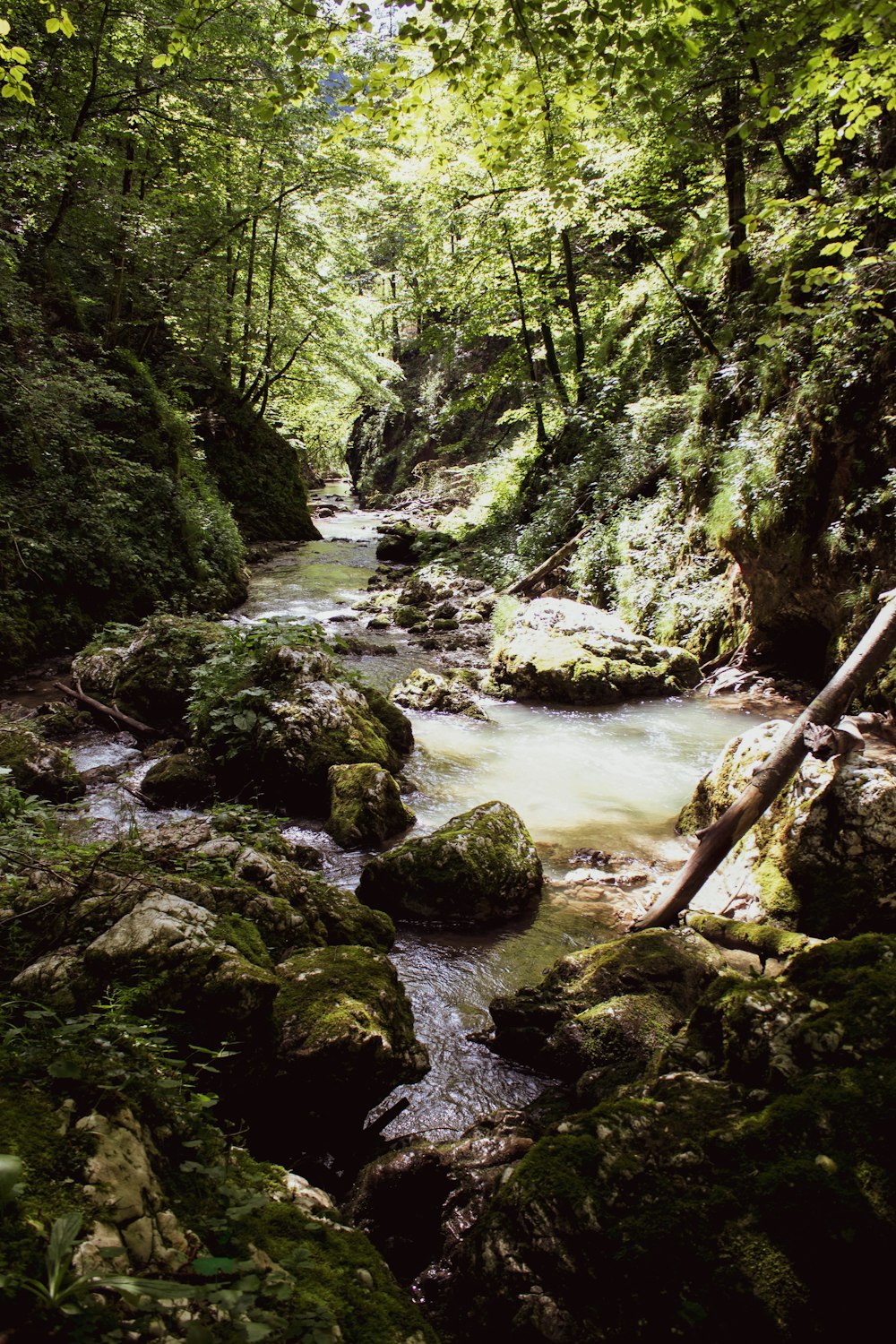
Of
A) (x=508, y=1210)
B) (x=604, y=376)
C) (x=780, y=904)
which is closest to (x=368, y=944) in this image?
(x=508, y=1210)

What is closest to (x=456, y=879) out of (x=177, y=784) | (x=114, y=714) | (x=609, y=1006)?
(x=609, y=1006)

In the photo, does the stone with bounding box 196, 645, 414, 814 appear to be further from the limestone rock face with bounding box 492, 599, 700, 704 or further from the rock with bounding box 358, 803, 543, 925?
the limestone rock face with bounding box 492, 599, 700, 704

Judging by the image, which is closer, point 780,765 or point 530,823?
point 780,765

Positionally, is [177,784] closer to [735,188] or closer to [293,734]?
[293,734]

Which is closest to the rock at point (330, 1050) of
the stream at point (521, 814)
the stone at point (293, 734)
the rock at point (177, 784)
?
the stream at point (521, 814)

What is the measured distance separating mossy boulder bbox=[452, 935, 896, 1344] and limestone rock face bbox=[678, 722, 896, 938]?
2.62m

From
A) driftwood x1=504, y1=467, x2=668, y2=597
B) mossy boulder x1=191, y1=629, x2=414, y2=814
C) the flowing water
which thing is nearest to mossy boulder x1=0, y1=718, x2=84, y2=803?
mossy boulder x1=191, y1=629, x2=414, y2=814

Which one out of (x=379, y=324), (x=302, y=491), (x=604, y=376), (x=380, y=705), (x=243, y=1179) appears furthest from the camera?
(x=379, y=324)

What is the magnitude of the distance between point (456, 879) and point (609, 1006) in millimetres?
1780

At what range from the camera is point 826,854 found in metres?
5.13

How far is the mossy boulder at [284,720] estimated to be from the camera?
7438mm

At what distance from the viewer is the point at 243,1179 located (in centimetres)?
221

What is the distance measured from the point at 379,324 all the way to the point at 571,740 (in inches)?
1485

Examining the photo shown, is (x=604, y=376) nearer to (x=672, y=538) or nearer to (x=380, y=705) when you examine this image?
(x=672, y=538)
